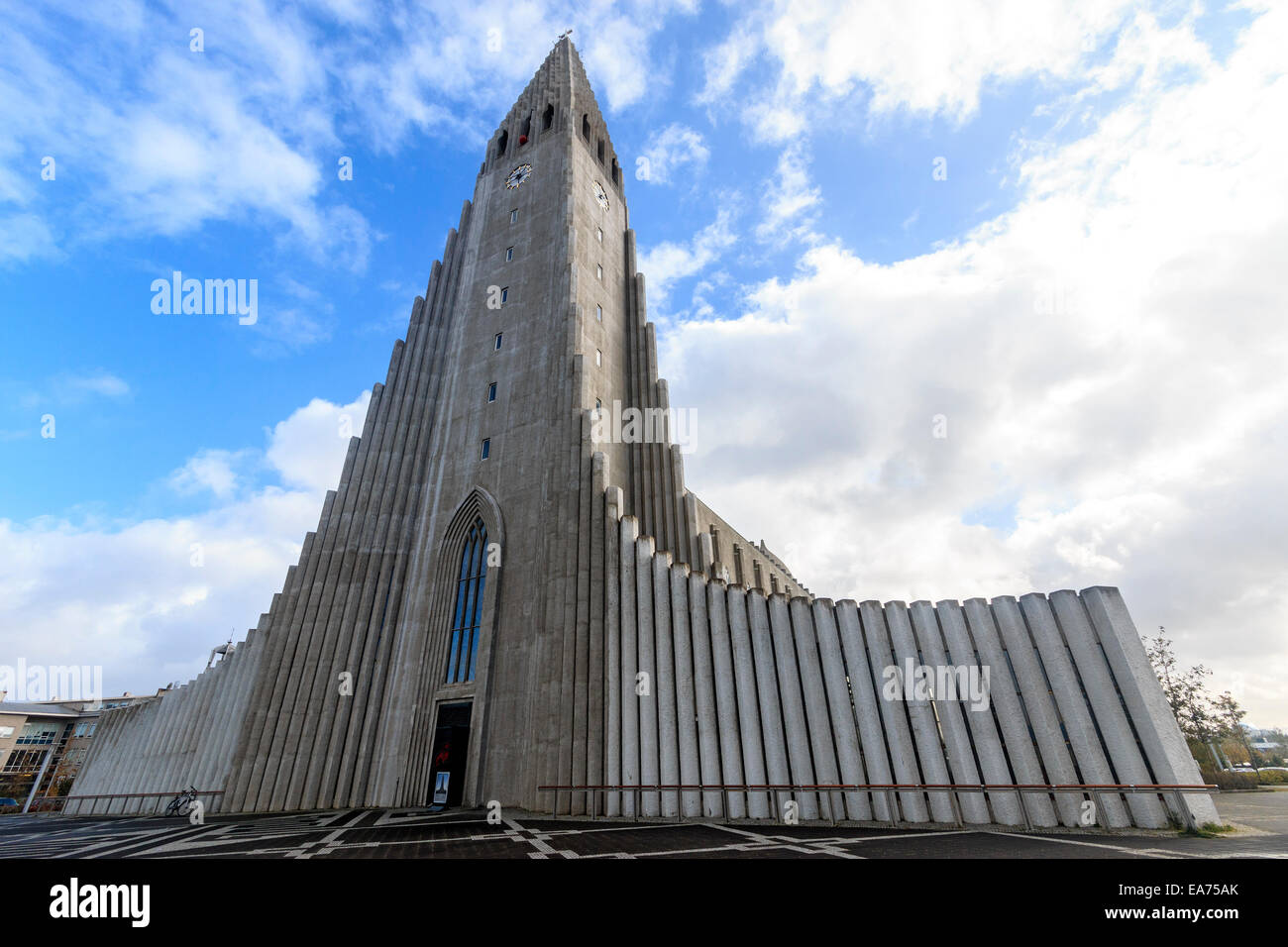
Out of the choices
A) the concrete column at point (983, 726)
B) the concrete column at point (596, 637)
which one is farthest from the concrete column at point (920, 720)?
the concrete column at point (596, 637)

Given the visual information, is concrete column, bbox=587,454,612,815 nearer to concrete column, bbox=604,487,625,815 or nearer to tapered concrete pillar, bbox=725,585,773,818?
concrete column, bbox=604,487,625,815

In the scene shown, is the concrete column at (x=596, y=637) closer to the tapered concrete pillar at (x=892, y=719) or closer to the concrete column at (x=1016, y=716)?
the tapered concrete pillar at (x=892, y=719)

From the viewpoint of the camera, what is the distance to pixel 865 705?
49.6 ft

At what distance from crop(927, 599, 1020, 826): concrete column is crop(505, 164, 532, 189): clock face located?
1411 inches

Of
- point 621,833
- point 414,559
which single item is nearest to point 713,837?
point 621,833

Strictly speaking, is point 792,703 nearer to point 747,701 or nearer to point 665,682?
point 747,701

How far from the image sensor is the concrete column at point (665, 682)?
17.2 m

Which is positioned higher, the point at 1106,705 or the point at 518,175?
the point at 518,175

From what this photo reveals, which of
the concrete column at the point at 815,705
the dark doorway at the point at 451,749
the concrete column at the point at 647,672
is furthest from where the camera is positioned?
the dark doorway at the point at 451,749

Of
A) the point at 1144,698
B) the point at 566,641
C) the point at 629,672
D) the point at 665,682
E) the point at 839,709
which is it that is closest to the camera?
the point at 1144,698

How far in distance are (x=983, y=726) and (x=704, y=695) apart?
24.4ft

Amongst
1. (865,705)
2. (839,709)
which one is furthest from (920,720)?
(839,709)

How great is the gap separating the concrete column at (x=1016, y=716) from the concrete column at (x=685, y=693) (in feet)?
26.7
